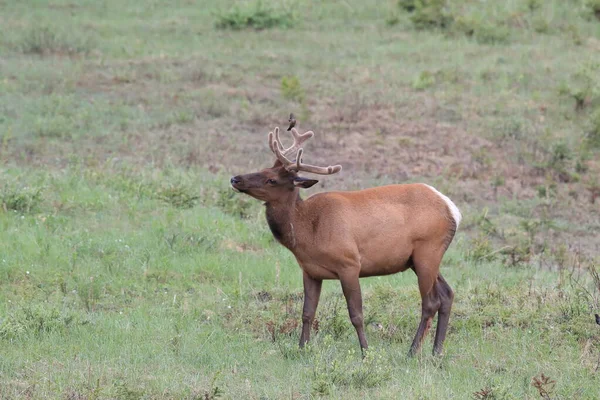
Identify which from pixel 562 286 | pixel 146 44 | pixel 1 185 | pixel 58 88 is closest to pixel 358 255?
pixel 562 286

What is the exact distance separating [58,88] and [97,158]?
313 centimetres

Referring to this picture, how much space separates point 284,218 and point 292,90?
10.3 m

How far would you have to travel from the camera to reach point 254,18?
23.0 m

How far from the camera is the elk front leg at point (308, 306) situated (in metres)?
8.56

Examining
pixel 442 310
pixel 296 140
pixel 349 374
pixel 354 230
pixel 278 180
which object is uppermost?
pixel 296 140

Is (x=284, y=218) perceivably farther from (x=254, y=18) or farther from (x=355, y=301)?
(x=254, y=18)

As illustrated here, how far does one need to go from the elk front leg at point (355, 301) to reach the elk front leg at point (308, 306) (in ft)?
1.10

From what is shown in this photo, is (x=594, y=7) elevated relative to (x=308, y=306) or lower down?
elevated

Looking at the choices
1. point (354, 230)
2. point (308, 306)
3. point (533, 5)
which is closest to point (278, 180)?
point (354, 230)

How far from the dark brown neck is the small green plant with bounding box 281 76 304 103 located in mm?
10180

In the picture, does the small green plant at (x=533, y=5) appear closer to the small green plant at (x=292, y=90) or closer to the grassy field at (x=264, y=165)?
the grassy field at (x=264, y=165)

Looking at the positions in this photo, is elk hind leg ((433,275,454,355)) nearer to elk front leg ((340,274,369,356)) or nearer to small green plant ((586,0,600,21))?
elk front leg ((340,274,369,356))

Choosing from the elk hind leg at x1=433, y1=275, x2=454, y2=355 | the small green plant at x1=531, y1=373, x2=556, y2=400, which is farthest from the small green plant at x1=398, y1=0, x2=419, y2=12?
the small green plant at x1=531, y1=373, x2=556, y2=400

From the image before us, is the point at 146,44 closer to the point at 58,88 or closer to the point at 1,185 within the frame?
the point at 58,88
